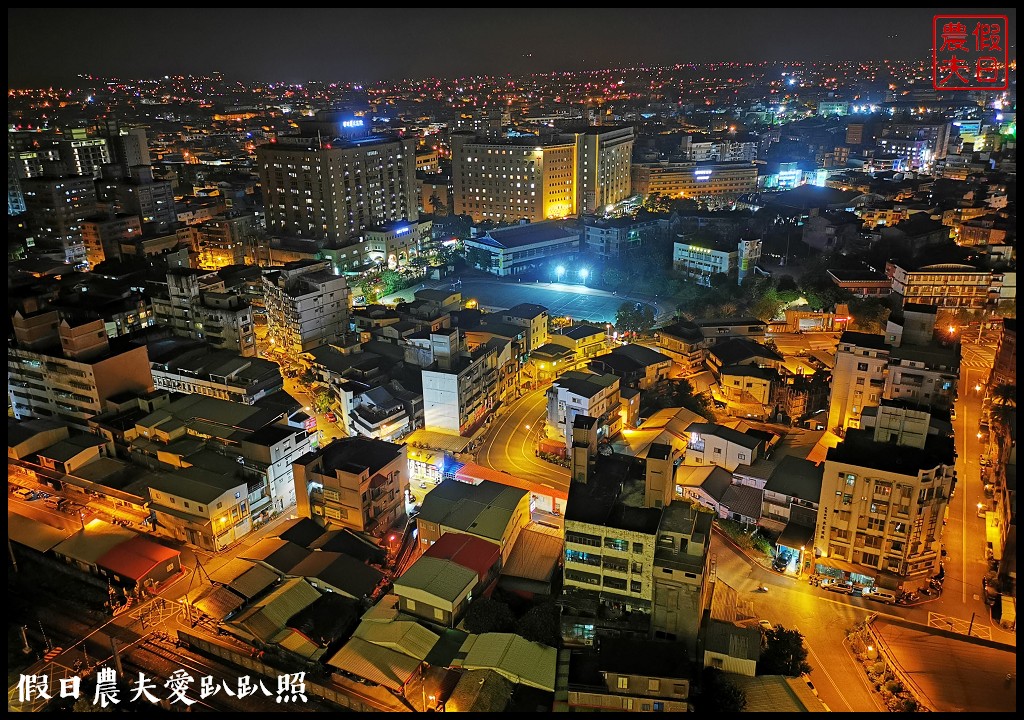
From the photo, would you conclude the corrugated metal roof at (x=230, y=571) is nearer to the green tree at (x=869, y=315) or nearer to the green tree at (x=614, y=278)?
the green tree at (x=869, y=315)

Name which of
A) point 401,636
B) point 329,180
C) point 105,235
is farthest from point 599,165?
point 401,636

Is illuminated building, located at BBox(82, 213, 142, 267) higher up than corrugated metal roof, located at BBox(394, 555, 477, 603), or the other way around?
illuminated building, located at BBox(82, 213, 142, 267)

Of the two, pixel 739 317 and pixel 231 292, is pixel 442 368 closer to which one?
pixel 231 292

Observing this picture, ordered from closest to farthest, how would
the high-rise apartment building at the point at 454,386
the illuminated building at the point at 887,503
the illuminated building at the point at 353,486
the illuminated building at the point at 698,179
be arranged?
the illuminated building at the point at 887,503 < the illuminated building at the point at 353,486 < the high-rise apartment building at the point at 454,386 < the illuminated building at the point at 698,179

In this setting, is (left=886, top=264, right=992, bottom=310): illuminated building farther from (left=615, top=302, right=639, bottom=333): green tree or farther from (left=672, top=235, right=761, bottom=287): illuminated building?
(left=615, top=302, right=639, bottom=333): green tree

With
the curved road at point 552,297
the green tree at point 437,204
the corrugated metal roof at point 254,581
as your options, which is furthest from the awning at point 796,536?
the green tree at point 437,204

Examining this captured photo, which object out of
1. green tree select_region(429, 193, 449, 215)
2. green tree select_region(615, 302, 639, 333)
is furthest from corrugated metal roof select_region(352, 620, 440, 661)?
green tree select_region(429, 193, 449, 215)

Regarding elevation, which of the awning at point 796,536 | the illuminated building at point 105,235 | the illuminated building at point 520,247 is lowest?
the awning at point 796,536
